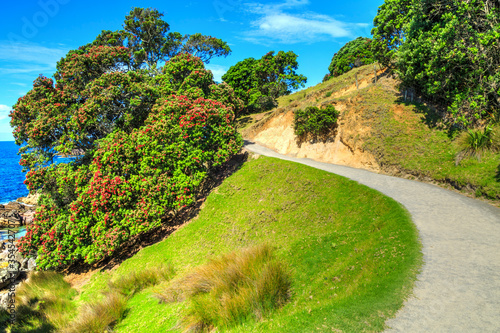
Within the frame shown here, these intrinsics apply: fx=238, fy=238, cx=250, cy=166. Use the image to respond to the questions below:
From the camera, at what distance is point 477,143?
13.9m

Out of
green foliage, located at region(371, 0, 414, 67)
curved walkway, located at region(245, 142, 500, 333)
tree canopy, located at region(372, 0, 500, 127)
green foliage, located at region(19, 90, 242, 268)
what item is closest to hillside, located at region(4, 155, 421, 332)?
curved walkway, located at region(245, 142, 500, 333)

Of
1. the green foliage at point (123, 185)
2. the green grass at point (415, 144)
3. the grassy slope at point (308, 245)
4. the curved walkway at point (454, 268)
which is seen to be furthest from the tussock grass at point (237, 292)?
the green grass at point (415, 144)

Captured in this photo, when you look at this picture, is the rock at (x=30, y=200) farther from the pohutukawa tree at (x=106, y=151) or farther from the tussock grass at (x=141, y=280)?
the tussock grass at (x=141, y=280)

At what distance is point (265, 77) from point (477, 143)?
39374 mm

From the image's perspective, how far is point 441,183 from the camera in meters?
14.2

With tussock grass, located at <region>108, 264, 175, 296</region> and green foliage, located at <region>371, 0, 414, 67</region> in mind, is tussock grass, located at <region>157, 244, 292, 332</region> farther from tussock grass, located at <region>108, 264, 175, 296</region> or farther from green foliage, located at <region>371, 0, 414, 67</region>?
green foliage, located at <region>371, 0, 414, 67</region>

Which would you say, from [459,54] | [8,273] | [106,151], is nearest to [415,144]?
[459,54]

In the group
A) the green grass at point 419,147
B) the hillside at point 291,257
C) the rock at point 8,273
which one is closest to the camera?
the hillside at point 291,257

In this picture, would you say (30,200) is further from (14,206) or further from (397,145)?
(397,145)

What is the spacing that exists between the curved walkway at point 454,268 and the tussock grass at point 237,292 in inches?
123

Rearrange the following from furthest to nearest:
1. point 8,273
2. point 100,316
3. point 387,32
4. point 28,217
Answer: point 28,217
point 387,32
point 8,273
point 100,316

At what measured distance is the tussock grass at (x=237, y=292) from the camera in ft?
22.4

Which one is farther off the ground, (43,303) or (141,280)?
(141,280)

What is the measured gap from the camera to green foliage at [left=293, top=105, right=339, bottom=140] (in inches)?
949
